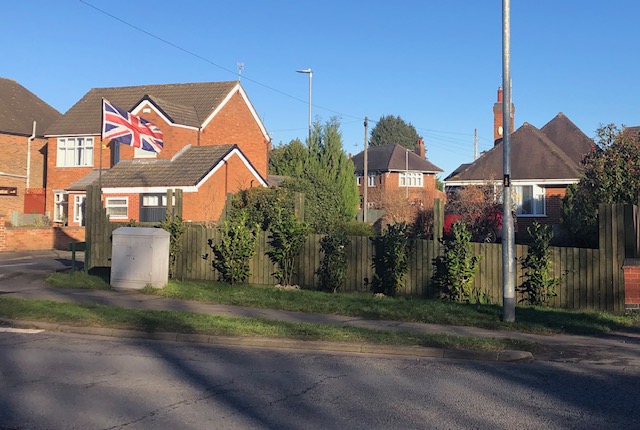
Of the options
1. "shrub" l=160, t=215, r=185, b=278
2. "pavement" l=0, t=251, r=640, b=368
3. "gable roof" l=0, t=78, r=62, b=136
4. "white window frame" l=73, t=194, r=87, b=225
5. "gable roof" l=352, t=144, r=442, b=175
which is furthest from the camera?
"gable roof" l=352, t=144, r=442, b=175

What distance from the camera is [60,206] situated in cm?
4050

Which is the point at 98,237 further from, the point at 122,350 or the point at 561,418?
the point at 561,418

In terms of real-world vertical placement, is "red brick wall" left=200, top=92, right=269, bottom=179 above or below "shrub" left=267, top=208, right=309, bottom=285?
above

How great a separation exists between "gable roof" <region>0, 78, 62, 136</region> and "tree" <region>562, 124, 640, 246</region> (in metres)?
37.7

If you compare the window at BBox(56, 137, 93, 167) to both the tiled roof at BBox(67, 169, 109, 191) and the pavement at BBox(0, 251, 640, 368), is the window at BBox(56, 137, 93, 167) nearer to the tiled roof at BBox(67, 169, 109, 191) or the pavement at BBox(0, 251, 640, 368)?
the tiled roof at BBox(67, 169, 109, 191)

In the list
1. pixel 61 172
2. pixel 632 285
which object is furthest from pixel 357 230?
pixel 61 172

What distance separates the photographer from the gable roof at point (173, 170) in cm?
3080

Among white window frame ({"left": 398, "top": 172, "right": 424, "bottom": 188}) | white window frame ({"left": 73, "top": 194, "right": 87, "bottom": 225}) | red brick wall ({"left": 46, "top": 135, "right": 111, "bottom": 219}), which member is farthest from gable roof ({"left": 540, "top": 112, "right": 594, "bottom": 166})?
white window frame ({"left": 73, "top": 194, "right": 87, "bottom": 225})

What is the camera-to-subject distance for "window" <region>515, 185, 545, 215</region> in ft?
106

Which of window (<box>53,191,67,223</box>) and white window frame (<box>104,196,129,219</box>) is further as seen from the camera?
window (<box>53,191,67,223</box>)

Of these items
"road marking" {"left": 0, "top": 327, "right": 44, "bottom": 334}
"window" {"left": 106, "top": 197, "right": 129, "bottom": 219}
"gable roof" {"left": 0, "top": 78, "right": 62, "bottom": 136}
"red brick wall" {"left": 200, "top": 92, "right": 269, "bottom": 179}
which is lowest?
"road marking" {"left": 0, "top": 327, "right": 44, "bottom": 334}

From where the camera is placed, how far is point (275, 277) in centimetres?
1744

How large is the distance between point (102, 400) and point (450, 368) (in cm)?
462

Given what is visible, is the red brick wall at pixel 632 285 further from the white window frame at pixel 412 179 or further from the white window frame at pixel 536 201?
the white window frame at pixel 412 179
